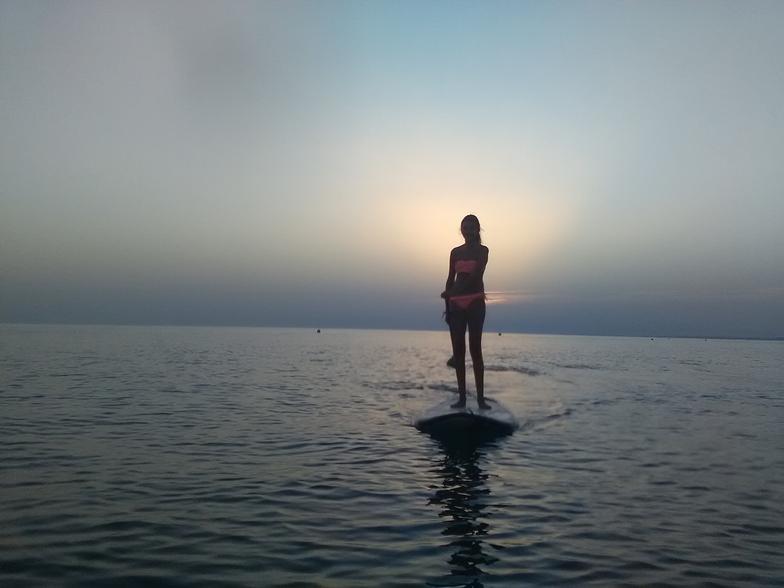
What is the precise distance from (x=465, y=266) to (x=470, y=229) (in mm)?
824

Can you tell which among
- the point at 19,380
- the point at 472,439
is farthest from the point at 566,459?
the point at 19,380

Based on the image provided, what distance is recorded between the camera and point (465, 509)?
7062 millimetres

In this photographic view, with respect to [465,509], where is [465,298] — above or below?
above

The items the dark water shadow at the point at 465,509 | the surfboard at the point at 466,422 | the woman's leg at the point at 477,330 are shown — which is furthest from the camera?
the woman's leg at the point at 477,330

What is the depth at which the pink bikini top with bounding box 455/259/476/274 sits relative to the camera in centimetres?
1258

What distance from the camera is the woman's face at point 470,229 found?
1263 centimetres

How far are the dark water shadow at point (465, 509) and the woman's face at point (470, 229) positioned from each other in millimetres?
4417

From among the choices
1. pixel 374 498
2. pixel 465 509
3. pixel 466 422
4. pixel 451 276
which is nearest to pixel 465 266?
pixel 451 276

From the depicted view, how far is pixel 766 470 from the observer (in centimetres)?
957

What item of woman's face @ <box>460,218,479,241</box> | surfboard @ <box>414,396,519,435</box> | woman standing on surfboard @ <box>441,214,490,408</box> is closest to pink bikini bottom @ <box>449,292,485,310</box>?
woman standing on surfboard @ <box>441,214,490,408</box>

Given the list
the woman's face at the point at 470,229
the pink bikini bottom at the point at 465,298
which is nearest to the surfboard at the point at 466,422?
the pink bikini bottom at the point at 465,298

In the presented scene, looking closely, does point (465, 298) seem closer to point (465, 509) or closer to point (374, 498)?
point (374, 498)

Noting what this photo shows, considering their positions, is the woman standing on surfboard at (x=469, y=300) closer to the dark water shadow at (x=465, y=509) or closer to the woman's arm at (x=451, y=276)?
the woman's arm at (x=451, y=276)

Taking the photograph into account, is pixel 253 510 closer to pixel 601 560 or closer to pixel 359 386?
pixel 601 560
